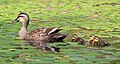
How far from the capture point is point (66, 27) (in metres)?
13.3

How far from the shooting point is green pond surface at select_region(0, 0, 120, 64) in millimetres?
9016

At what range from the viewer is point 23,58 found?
8.92m

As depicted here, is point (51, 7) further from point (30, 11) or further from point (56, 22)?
point (56, 22)

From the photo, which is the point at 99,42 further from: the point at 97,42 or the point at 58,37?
the point at 58,37

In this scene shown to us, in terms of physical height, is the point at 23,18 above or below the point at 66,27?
above

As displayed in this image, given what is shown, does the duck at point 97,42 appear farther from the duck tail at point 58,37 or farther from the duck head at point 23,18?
the duck head at point 23,18

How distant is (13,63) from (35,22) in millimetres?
5893

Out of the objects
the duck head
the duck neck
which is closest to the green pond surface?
the duck neck

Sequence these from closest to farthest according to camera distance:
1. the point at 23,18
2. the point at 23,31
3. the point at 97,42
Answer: the point at 97,42 < the point at 23,31 < the point at 23,18

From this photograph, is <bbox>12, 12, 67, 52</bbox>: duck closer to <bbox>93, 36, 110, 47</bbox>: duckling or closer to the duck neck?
the duck neck

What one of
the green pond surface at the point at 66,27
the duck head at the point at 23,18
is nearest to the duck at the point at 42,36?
the green pond surface at the point at 66,27

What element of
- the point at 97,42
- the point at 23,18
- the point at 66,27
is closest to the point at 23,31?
the point at 23,18

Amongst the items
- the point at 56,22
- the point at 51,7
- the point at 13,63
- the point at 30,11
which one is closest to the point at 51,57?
the point at 13,63

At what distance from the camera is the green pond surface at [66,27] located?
9.02 m
